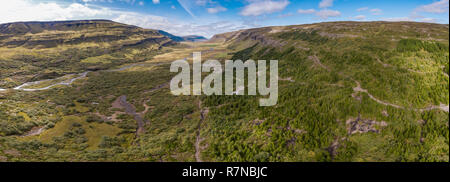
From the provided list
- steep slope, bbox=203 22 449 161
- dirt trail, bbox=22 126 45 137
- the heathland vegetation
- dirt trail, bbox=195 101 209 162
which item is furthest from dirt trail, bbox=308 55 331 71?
dirt trail, bbox=22 126 45 137

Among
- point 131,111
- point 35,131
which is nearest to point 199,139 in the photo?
point 131,111

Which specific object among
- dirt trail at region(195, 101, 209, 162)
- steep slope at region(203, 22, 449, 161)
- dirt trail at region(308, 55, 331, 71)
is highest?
dirt trail at region(308, 55, 331, 71)

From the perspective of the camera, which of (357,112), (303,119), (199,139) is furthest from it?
(199,139)

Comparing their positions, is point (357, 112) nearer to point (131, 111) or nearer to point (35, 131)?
point (131, 111)

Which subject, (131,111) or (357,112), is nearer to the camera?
(357,112)

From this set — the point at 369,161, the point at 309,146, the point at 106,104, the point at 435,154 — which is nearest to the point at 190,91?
the point at 106,104

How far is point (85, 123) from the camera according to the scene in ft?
367

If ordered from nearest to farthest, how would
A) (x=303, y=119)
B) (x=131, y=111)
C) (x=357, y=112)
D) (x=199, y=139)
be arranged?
(x=357, y=112) < (x=303, y=119) < (x=199, y=139) < (x=131, y=111)

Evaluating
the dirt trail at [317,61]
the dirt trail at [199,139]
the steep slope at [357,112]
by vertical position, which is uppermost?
the dirt trail at [317,61]

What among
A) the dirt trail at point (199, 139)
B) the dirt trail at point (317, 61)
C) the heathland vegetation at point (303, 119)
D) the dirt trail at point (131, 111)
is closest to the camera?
the heathland vegetation at point (303, 119)

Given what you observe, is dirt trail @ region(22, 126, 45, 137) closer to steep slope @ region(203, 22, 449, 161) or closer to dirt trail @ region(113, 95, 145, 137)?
dirt trail @ region(113, 95, 145, 137)

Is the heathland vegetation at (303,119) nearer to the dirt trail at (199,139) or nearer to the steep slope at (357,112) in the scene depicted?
the steep slope at (357,112)

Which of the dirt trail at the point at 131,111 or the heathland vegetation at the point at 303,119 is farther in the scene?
the dirt trail at the point at 131,111

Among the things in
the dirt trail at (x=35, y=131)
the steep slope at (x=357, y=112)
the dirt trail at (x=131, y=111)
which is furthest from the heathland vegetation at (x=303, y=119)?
the dirt trail at (x=131, y=111)
